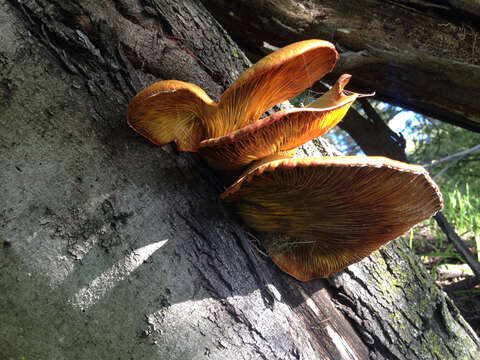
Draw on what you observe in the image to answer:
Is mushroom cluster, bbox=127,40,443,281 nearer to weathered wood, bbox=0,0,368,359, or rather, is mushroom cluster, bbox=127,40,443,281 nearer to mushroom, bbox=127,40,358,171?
mushroom, bbox=127,40,358,171

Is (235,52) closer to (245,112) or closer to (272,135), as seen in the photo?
(245,112)

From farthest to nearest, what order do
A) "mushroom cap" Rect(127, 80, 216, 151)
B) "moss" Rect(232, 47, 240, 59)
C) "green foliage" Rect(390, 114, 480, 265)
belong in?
"green foliage" Rect(390, 114, 480, 265)
"moss" Rect(232, 47, 240, 59)
"mushroom cap" Rect(127, 80, 216, 151)

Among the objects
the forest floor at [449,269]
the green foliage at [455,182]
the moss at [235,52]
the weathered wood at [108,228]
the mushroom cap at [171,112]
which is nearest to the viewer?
the weathered wood at [108,228]

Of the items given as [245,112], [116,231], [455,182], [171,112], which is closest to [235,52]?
[245,112]

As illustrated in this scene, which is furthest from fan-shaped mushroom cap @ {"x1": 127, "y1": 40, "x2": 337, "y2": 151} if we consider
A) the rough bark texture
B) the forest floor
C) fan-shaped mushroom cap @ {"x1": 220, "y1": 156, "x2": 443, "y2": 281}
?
the forest floor

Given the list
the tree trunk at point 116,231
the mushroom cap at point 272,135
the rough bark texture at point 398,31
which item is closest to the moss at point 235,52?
the tree trunk at point 116,231

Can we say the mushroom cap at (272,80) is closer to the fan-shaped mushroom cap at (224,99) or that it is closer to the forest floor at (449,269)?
the fan-shaped mushroom cap at (224,99)
